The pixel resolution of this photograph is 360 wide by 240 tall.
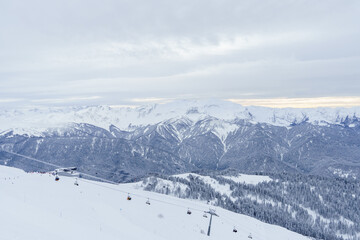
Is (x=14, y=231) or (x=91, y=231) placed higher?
(x=14, y=231)

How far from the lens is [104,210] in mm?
31859

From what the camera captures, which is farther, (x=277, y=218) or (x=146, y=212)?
(x=277, y=218)

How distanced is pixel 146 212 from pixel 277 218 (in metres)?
159

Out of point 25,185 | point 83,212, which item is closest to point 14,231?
point 83,212

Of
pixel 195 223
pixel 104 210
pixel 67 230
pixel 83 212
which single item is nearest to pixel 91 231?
pixel 67 230

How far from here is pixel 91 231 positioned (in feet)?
68.4

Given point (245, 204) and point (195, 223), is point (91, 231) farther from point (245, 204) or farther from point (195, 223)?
point (245, 204)

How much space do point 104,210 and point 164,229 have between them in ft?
27.6

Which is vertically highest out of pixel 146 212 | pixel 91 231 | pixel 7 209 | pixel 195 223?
pixel 7 209

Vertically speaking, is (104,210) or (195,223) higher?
(104,210)

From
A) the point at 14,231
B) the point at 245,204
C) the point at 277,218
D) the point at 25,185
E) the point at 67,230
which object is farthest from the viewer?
the point at 245,204

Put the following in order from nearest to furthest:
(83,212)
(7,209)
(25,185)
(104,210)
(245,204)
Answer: (7,209)
(83,212)
(104,210)
(25,185)
(245,204)

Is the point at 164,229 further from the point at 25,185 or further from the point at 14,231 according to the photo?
the point at 14,231

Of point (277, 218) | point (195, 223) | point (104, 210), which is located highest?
point (104, 210)
